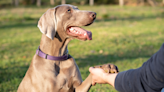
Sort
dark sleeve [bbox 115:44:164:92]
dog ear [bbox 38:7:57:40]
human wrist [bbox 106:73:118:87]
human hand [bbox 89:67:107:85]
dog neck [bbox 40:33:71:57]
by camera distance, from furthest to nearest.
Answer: dog neck [bbox 40:33:71:57] < dog ear [bbox 38:7:57:40] < human hand [bbox 89:67:107:85] < human wrist [bbox 106:73:118:87] < dark sleeve [bbox 115:44:164:92]

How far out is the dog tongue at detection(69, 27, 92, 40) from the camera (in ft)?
9.82

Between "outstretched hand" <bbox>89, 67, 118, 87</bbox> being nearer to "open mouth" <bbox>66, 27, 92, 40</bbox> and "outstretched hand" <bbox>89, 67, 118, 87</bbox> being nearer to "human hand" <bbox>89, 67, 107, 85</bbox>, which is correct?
"human hand" <bbox>89, 67, 107, 85</bbox>

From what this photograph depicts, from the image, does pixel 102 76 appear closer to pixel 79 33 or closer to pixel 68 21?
pixel 79 33

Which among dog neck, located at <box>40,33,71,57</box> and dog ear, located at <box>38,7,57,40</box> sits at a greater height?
dog ear, located at <box>38,7,57,40</box>

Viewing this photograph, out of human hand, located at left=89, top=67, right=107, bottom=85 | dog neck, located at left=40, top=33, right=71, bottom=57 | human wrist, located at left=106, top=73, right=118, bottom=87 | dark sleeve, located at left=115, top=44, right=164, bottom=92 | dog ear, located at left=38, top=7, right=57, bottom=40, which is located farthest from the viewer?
dog neck, located at left=40, top=33, right=71, bottom=57

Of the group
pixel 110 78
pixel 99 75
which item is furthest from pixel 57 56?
pixel 110 78

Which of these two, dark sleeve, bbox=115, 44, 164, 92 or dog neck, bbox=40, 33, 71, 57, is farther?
dog neck, bbox=40, 33, 71, 57

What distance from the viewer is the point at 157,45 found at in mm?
8211

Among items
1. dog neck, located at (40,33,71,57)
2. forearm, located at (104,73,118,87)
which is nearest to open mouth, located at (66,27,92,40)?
Answer: dog neck, located at (40,33,71,57)

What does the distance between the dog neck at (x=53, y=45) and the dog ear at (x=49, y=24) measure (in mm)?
171

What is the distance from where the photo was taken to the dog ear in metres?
2.92

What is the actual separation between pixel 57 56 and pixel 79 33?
46cm

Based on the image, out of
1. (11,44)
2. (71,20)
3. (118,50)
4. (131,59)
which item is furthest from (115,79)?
(11,44)

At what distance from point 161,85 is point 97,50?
593 cm
